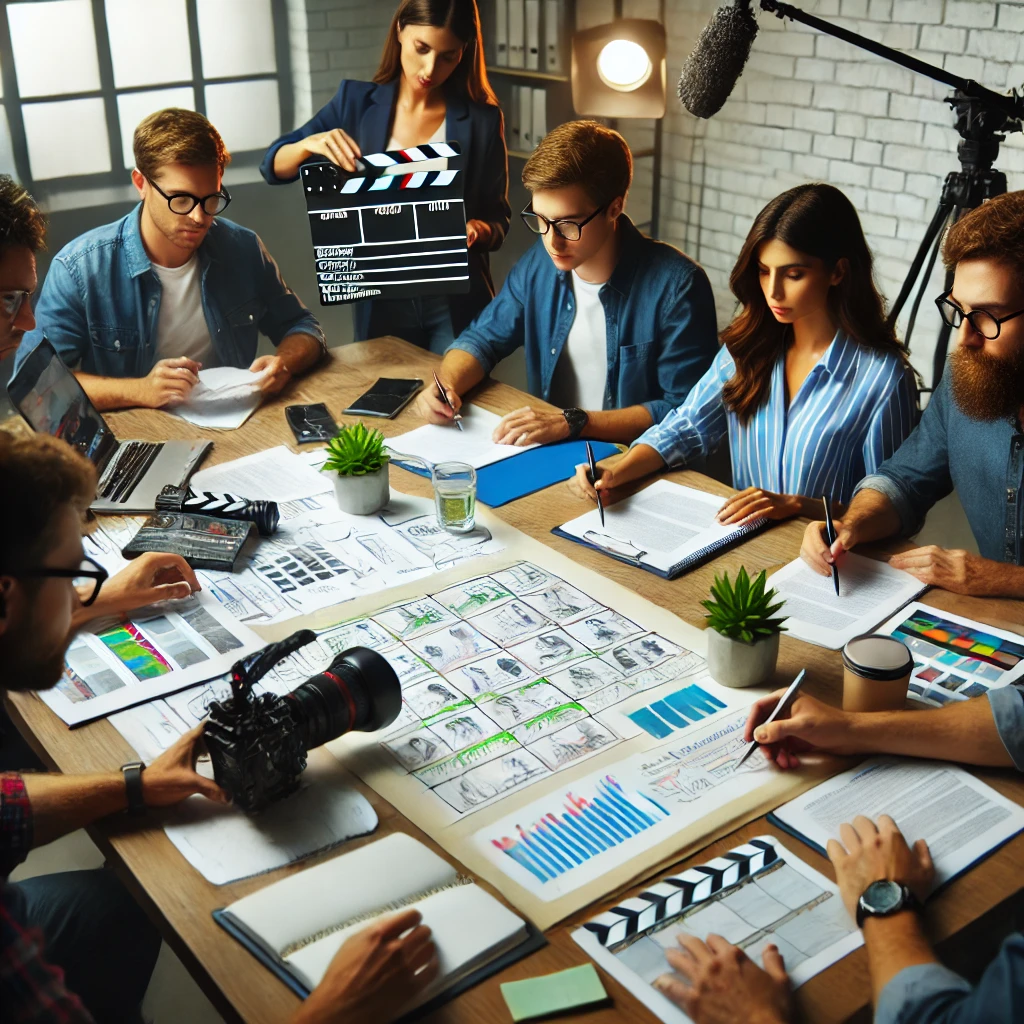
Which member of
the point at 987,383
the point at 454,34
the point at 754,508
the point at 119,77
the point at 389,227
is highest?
the point at 454,34

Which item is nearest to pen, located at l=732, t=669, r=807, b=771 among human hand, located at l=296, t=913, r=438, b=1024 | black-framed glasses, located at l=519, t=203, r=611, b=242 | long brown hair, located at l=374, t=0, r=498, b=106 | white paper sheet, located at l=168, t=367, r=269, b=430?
human hand, located at l=296, t=913, r=438, b=1024

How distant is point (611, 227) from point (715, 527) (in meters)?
0.98

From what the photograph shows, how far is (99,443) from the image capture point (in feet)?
7.77

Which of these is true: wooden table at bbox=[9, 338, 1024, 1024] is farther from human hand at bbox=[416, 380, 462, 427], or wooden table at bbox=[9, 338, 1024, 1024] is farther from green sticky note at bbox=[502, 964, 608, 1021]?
human hand at bbox=[416, 380, 462, 427]

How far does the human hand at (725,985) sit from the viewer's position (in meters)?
1.10

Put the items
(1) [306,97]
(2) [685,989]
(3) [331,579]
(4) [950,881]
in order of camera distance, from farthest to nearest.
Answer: (1) [306,97] < (3) [331,579] < (4) [950,881] < (2) [685,989]

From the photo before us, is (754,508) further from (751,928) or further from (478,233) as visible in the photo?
(478,233)

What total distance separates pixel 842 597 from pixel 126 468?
151 cm

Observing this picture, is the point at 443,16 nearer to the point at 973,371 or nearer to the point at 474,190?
the point at 474,190

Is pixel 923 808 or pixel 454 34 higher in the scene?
pixel 454 34

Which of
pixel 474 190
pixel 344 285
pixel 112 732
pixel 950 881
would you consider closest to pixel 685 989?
pixel 950 881

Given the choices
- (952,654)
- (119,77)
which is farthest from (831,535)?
(119,77)

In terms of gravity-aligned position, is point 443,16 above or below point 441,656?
above

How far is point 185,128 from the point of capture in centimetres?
277
